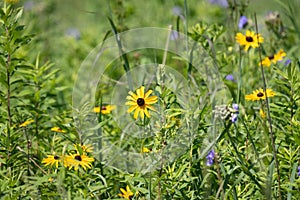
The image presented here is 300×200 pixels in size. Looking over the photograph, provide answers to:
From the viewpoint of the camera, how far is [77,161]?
1876 millimetres

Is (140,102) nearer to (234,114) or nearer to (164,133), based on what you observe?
(164,133)

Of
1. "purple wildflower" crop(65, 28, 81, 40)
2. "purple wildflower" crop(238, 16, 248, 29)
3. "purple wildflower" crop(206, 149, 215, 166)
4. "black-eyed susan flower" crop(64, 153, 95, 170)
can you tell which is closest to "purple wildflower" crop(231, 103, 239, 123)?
"purple wildflower" crop(206, 149, 215, 166)

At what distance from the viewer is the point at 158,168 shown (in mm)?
1973

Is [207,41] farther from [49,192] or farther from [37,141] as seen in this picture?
[49,192]

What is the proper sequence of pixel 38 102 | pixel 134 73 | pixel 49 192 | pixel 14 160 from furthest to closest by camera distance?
pixel 134 73 → pixel 38 102 → pixel 14 160 → pixel 49 192

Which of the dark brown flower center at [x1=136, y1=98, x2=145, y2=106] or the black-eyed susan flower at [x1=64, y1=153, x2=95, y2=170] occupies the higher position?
the dark brown flower center at [x1=136, y1=98, x2=145, y2=106]

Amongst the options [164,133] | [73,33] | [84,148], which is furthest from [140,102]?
[73,33]

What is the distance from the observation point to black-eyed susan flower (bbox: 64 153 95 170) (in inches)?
73.3

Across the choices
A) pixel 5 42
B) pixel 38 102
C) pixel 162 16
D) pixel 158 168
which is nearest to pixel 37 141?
pixel 38 102

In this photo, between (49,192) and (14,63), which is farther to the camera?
(14,63)

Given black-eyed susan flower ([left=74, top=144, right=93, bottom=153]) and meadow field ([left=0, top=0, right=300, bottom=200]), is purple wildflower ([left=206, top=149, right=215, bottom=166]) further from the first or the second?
black-eyed susan flower ([left=74, top=144, right=93, bottom=153])

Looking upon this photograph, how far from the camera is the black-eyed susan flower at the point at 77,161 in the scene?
1.86 meters

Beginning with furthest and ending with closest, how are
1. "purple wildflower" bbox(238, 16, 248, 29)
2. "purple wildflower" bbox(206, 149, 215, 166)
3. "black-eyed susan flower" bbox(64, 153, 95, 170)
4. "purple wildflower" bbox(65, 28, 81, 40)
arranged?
"purple wildflower" bbox(65, 28, 81, 40) < "purple wildflower" bbox(238, 16, 248, 29) < "purple wildflower" bbox(206, 149, 215, 166) < "black-eyed susan flower" bbox(64, 153, 95, 170)

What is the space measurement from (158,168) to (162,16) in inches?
103
